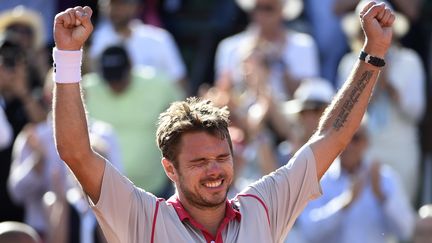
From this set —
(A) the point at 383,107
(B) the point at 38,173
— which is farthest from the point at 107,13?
(A) the point at 383,107

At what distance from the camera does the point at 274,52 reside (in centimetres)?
964

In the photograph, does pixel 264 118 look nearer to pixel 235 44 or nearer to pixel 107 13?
pixel 235 44

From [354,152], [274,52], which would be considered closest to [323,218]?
[354,152]

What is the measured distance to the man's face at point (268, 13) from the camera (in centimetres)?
984

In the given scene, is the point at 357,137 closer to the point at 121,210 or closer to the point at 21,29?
the point at 21,29

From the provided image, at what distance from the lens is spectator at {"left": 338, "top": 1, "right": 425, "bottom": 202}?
31.2 feet

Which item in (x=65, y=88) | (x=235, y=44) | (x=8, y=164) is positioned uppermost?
(x=65, y=88)

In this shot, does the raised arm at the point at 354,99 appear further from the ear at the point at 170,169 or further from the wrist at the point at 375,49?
the ear at the point at 170,169

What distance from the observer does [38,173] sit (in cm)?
895

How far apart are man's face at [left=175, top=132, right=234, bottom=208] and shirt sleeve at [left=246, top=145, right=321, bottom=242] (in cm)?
28

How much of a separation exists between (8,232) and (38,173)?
2948 millimetres

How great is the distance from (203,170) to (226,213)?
0.79 feet

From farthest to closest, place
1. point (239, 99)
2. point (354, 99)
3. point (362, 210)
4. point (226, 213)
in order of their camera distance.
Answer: point (239, 99) → point (362, 210) → point (354, 99) → point (226, 213)

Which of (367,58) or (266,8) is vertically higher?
(367,58)
